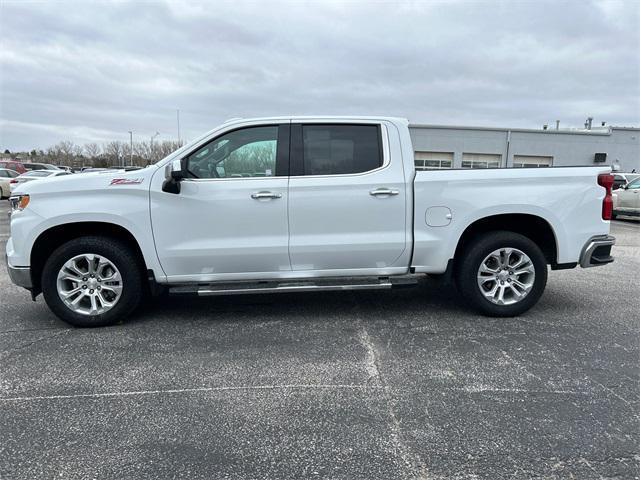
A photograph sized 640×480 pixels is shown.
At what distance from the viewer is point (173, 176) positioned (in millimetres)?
4281

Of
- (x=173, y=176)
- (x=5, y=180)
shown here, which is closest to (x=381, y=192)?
(x=173, y=176)

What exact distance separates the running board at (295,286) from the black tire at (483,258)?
55 cm

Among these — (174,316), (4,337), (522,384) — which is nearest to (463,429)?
(522,384)

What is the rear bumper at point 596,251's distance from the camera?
185 inches

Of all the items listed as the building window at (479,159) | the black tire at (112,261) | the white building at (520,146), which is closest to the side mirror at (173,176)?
the black tire at (112,261)

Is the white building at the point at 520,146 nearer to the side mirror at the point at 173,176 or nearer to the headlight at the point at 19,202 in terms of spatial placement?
the side mirror at the point at 173,176

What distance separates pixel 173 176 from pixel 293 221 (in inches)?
46.7

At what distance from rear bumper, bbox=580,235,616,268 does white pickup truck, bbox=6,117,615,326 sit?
1cm

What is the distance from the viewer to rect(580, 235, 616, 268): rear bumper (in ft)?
15.4

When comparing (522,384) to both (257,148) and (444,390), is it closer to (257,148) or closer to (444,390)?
(444,390)

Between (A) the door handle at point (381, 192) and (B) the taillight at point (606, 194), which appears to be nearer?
(A) the door handle at point (381, 192)

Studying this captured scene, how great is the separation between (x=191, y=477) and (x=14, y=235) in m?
3.20

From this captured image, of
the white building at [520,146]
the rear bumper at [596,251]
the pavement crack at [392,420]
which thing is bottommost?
the pavement crack at [392,420]

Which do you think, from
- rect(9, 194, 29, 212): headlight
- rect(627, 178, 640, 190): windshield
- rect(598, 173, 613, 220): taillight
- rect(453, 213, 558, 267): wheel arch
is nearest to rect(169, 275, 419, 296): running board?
rect(453, 213, 558, 267): wheel arch
